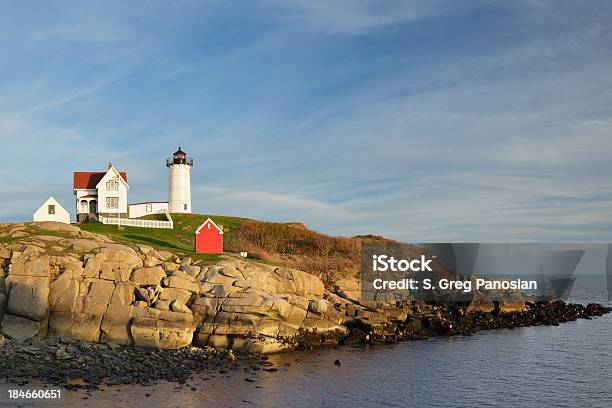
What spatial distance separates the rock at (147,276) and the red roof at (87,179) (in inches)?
1667

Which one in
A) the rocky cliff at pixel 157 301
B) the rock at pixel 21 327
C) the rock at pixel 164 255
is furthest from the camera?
the rock at pixel 164 255

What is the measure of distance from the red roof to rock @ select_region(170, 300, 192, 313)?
4625 cm

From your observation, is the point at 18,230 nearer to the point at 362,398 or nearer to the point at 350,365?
the point at 350,365

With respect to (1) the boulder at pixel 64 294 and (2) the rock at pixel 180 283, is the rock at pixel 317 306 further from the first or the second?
(1) the boulder at pixel 64 294

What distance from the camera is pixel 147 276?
39281mm

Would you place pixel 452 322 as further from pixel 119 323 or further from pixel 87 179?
pixel 87 179

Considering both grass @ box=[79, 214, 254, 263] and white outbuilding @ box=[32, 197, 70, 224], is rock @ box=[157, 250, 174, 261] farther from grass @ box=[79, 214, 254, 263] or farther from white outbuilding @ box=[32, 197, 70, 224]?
white outbuilding @ box=[32, 197, 70, 224]

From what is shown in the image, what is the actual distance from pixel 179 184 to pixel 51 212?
24166mm

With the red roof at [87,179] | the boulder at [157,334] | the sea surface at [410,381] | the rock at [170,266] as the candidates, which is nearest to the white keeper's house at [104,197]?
the red roof at [87,179]

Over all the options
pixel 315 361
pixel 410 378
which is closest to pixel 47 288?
pixel 315 361

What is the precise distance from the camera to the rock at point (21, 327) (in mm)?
34719

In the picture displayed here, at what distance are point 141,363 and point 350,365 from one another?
1256 centimetres

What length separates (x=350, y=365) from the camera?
1344 inches

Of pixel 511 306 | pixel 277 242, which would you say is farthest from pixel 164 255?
pixel 511 306
